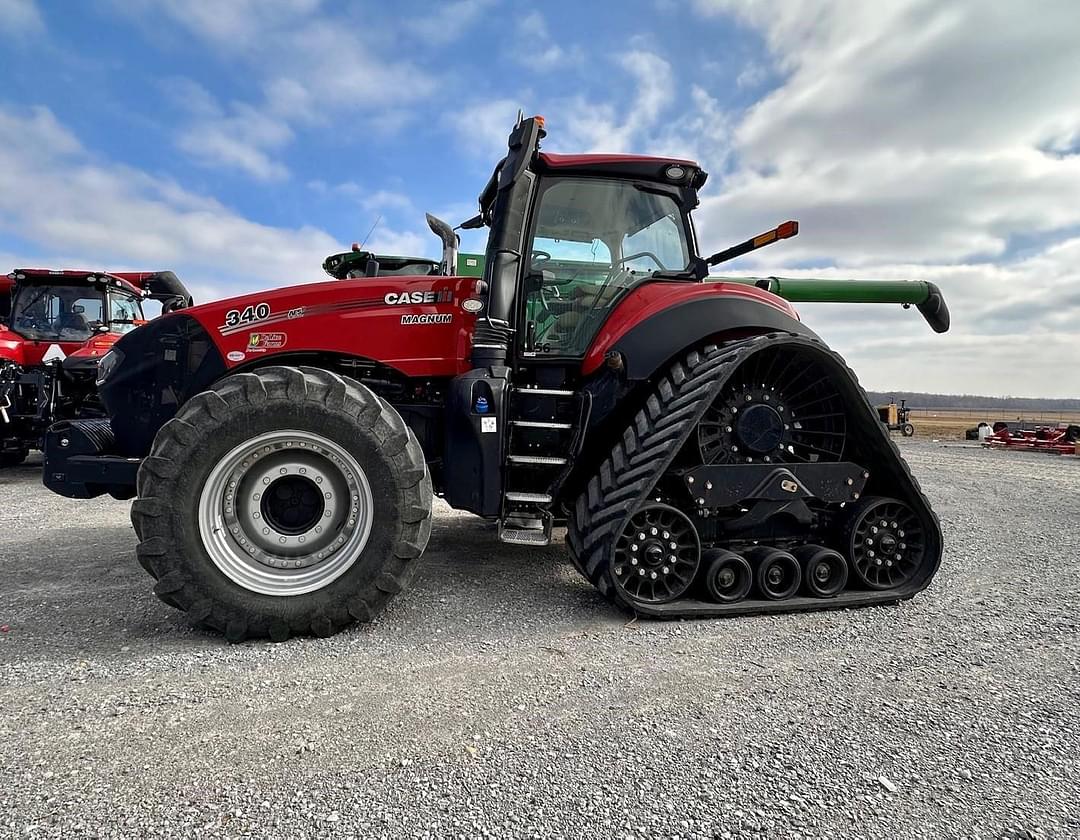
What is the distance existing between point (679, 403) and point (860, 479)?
123 centimetres

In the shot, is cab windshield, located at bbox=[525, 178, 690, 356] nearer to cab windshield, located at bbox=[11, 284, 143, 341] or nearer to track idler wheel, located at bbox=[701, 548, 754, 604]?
track idler wheel, located at bbox=[701, 548, 754, 604]

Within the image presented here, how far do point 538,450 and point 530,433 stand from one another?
0.39 ft

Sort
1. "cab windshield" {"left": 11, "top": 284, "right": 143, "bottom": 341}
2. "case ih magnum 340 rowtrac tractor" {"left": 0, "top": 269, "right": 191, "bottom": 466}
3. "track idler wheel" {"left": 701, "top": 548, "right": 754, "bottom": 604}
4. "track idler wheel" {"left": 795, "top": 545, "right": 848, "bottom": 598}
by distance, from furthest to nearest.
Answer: "cab windshield" {"left": 11, "top": 284, "right": 143, "bottom": 341} → "case ih magnum 340 rowtrac tractor" {"left": 0, "top": 269, "right": 191, "bottom": 466} → "track idler wheel" {"left": 795, "top": 545, "right": 848, "bottom": 598} → "track idler wheel" {"left": 701, "top": 548, "right": 754, "bottom": 604}

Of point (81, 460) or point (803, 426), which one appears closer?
point (81, 460)

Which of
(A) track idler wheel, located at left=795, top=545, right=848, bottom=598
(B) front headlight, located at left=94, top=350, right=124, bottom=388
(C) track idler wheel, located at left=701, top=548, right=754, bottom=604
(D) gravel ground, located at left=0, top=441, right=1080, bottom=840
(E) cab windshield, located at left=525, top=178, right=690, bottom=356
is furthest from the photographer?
(E) cab windshield, located at left=525, top=178, right=690, bottom=356

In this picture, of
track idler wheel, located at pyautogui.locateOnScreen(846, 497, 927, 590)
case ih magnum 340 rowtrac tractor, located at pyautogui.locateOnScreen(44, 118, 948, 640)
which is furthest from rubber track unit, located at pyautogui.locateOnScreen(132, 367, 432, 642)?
track idler wheel, located at pyautogui.locateOnScreen(846, 497, 927, 590)

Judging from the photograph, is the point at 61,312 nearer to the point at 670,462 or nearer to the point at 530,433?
the point at 530,433

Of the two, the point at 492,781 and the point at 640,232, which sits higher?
the point at 640,232

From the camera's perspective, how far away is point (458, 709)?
2203 mm

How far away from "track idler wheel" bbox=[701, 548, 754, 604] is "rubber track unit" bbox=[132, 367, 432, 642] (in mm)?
1529

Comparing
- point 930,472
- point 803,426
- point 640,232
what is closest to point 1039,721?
point 803,426

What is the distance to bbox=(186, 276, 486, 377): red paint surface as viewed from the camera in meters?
3.46

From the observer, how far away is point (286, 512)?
3.09 meters

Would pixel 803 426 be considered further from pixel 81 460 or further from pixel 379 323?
pixel 81 460
